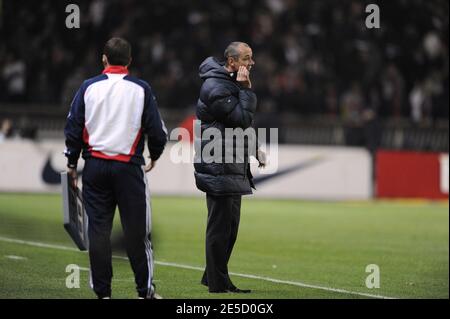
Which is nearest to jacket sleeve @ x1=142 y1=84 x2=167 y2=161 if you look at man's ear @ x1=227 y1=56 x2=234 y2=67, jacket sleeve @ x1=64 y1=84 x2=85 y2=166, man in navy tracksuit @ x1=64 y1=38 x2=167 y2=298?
man in navy tracksuit @ x1=64 y1=38 x2=167 y2=298

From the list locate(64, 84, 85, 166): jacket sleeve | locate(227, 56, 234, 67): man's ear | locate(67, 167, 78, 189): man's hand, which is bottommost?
locate(67, 167, 78, 189): man's hand

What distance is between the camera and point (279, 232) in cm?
1894

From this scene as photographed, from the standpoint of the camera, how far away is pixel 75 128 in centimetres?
942

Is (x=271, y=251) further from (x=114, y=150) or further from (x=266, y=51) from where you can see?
(x=266, y=51)

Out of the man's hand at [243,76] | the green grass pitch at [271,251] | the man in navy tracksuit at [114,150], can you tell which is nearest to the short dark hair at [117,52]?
the man in navy tracksuit at [114,150]

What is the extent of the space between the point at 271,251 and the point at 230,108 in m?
5.95

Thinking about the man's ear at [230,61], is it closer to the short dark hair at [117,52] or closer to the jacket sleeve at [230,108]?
the jacket sleeve at [230,108]

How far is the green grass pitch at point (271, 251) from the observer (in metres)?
11.5

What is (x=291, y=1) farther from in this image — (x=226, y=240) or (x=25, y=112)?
(x=226, y=240)

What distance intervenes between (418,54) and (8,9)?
10646 mm

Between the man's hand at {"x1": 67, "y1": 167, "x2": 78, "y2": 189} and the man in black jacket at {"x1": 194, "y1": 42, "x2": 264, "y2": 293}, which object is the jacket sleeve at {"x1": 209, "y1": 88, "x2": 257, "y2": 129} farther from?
the man's hand at {"x1": 67, "y1": 167, "x2": 78, "y2": 189}

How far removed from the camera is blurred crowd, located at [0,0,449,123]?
28453 mm

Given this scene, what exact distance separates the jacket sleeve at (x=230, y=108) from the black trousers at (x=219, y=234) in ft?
2.38
